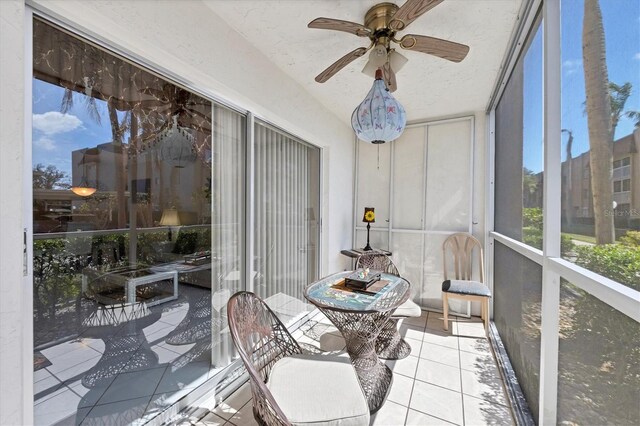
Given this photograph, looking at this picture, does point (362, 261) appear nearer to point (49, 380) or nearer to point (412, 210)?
point (412, 210)

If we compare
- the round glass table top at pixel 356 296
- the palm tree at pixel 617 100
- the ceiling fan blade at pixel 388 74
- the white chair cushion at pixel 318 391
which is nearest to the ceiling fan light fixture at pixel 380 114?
the ceiling fan blade at pixel 388 74

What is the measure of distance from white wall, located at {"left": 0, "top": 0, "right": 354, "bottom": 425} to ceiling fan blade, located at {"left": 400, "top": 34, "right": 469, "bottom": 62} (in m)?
1.21

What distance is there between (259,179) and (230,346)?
4.73 feet

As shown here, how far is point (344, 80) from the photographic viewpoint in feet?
8.91

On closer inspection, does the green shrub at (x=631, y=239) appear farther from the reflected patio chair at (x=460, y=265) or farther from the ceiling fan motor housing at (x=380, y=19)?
the reflected patio chair at (x=460, y=265)

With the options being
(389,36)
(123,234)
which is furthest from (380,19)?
(123,234)

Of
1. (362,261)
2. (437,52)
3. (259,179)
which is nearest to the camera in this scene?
(437,52)

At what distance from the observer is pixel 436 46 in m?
1.62

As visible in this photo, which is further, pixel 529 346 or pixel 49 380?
pixel 529 346

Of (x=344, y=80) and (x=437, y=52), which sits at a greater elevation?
(x=344, y=80)

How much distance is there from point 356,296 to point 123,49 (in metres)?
2.08

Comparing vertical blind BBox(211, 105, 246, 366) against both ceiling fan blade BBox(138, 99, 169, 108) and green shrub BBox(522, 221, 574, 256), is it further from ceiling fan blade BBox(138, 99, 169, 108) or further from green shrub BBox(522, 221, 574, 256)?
green shrub BBox(522, 221, 574, 256)

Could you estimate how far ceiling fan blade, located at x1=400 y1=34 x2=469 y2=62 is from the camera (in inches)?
61.7

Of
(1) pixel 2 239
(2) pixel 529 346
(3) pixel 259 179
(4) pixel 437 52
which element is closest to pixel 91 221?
(1) pixel 2 239
